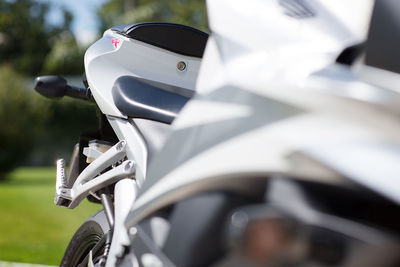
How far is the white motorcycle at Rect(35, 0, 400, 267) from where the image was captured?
3.41ft

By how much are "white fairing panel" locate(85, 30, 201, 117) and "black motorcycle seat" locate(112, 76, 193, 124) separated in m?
0.10

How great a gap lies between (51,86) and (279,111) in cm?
151

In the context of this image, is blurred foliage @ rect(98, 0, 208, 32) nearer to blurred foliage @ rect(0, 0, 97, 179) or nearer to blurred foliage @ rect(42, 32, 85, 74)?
blurred foliage @ rect(42, 32, 85, 74)

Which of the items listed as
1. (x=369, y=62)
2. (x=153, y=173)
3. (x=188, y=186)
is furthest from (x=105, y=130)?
(x=369, y=62)

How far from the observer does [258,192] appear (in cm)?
110

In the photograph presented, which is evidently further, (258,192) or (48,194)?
(48,194)

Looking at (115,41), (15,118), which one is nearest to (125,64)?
(115,41)

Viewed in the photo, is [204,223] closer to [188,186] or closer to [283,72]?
[188,186]

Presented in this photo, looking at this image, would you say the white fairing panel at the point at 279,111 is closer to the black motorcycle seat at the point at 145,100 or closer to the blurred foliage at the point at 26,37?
the black motorcycle seat at the point at 145,100

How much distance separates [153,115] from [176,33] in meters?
0.59

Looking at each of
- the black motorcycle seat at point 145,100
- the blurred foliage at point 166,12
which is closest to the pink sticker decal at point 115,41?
the black motorcycle seat at point 145,100

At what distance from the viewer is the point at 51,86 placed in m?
2.45

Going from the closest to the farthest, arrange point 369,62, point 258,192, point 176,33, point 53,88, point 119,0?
1. point 258,192
2. point 369,62
3. point 176,33
4. point 53,88
5. point 119,0

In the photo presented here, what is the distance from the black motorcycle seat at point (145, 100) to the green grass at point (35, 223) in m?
3.30
